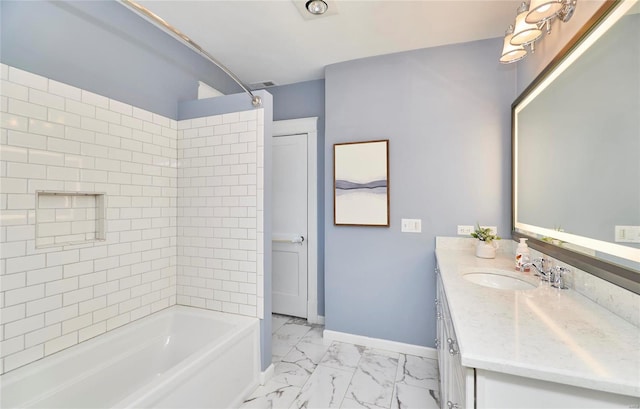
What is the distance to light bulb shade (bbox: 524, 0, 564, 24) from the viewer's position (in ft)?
4.38

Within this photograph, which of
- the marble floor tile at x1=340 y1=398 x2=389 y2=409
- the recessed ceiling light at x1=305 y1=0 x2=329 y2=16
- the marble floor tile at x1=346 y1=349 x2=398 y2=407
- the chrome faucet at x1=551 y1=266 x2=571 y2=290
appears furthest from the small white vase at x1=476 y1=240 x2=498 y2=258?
the recessed ceiling light at x1=305 y1=0 x2=329 y2=16

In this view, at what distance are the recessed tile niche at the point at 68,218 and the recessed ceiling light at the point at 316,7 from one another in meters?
1.87

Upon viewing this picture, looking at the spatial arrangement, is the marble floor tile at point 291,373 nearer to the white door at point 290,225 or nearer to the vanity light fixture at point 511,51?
the white door at point 290,225

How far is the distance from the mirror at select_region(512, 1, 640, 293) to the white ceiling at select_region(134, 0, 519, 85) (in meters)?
0.72

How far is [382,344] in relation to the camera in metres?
2.49

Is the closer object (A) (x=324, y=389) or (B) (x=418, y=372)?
(A) (x=324, y=389)

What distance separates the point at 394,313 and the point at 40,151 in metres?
2.71

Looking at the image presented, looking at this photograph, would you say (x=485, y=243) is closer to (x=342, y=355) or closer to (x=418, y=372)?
(x=418, y=372)

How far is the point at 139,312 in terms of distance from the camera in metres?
2.02

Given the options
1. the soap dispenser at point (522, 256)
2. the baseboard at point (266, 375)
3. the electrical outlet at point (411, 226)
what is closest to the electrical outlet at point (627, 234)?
the soap dispenser at point (522, 256)

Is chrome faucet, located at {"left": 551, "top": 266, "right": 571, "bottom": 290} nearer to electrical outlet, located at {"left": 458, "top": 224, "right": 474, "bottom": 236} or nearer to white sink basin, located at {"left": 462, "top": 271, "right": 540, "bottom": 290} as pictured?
white sink basin, located at {"left": 462, "top": 271, "right": 540, "bottom": 290}

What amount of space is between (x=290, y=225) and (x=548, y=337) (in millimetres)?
2561

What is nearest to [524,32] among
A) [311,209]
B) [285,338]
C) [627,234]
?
[627,234]

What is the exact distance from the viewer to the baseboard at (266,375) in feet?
6.55
